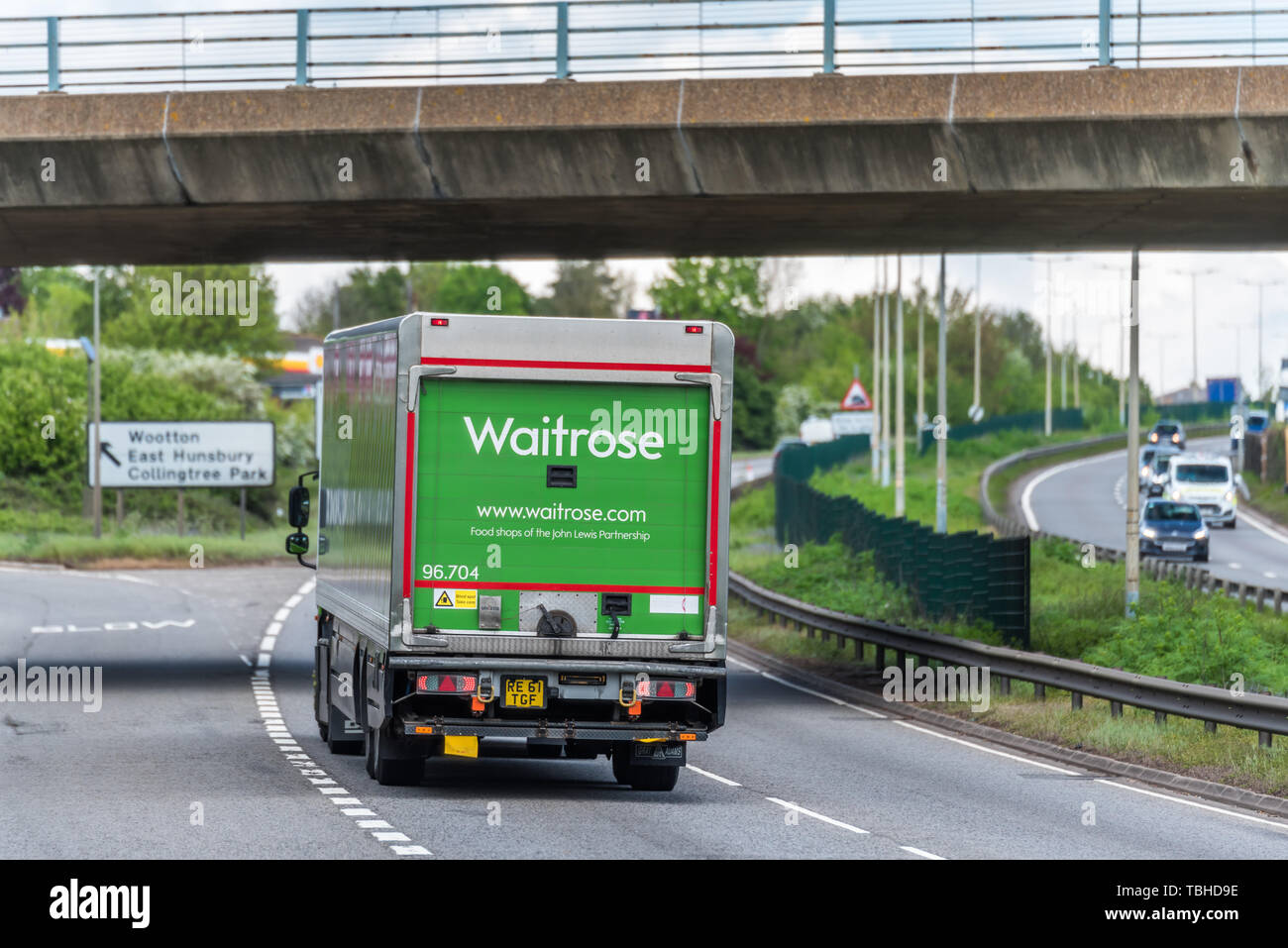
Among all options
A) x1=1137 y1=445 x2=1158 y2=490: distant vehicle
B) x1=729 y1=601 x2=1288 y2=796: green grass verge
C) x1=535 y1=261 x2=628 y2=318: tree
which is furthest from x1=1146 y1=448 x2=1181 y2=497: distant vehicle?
x1=535 y1=261 x2=628 y2=318: tree

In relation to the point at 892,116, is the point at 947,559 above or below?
below

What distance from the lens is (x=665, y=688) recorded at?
15.4 meters

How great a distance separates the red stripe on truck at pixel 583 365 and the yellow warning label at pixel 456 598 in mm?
1690

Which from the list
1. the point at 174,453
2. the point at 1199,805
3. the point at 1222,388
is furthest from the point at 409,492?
the point at 1222,388

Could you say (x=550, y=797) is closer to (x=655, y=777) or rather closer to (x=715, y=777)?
(x=655, y=777)

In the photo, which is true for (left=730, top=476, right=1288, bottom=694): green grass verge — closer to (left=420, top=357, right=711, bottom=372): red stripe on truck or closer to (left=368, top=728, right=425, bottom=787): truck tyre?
(left=420, top=357, right=711, bottom=372): red stripe on truck

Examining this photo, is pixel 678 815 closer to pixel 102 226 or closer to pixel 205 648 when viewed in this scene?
pixel 102 226

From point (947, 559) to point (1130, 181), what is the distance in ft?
28.9

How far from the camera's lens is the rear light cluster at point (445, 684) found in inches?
594

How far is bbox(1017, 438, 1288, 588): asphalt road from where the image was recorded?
5356cm

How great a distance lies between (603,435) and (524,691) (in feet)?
6.61

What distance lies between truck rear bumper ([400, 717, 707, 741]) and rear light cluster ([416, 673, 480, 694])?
0.94 ft
